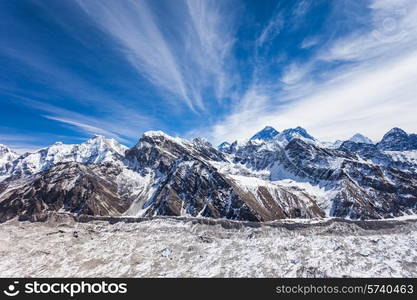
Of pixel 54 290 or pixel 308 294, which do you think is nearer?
pixel 54 290

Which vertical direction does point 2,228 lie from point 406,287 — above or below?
below

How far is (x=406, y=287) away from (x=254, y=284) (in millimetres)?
34429

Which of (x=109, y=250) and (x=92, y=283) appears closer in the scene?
(x=92, y=283)

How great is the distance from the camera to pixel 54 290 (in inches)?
1395

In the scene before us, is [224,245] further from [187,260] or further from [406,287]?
[406,287]

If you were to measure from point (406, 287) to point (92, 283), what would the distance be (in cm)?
6135

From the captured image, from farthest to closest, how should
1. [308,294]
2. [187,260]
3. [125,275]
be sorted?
[187,260]
[125,275]
[308,294]

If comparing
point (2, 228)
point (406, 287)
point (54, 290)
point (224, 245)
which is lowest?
point (2, 228)

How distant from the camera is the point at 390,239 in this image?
15300 cm

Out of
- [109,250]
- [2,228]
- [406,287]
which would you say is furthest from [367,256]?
[2,228]

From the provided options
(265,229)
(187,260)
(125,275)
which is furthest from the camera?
(265,229)

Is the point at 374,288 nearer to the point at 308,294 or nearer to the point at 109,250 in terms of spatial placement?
the point at 308,294

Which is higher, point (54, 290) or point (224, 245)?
point (54, 290)

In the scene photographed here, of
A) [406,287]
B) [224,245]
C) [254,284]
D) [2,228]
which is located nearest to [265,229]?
[224,245]
